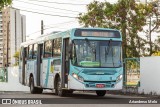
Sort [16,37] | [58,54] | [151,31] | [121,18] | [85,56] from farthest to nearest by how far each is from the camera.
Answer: [16,37] < [151,31] < [121,18] < [58,54] < [85,56]

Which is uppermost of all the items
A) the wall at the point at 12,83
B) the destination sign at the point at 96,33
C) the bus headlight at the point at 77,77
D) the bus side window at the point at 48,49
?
the destination sign at the point at 96,33

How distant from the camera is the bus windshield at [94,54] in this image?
73.2 ft

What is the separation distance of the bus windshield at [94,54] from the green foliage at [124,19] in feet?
57.5

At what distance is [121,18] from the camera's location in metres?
40.9

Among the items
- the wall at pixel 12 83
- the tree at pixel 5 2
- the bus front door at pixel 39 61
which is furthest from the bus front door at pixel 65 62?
the wall at pixel 12 83

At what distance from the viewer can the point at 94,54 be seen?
22.3 m

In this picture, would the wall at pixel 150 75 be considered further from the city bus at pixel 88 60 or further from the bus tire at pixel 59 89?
the bus tire at pixel 59 89

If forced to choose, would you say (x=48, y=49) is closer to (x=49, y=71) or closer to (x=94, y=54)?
(x=49, y=71)

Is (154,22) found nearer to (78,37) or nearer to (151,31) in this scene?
(151,31)

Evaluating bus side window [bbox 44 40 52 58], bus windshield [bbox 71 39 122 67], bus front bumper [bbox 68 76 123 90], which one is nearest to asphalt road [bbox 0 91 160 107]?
bus front bumper [bbox 68 76 123 90]

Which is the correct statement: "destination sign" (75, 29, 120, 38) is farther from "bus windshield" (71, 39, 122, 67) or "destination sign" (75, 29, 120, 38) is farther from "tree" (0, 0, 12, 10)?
"tree" (0, 0, 12, 10)

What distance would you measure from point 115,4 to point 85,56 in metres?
19.4

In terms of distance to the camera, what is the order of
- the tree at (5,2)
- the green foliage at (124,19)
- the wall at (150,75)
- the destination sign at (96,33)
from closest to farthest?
the destination sign at (96,33)
the tree at (5,2)
the wall at (150,75)
the green foliage at (124,19)

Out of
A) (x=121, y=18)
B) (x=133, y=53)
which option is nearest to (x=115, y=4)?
(x=121, y=18)
